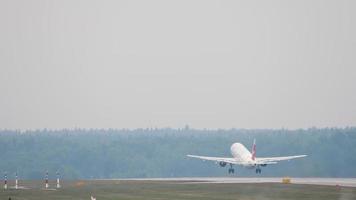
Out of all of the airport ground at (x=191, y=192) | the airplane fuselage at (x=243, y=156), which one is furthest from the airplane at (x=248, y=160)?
the airport ground at (x=191, y=192)

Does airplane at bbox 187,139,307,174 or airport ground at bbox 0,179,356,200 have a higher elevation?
airplane at bbox 187,139,307,174

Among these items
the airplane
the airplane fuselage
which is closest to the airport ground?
the airplane

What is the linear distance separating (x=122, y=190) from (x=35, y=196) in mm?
13700

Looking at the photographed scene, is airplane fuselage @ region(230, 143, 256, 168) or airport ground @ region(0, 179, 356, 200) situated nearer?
airport ground @ region(0, 179, 356, 200)

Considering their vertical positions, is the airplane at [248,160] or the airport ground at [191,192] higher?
the airplane at [248,160]

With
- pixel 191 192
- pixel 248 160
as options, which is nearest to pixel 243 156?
pixel 248 160

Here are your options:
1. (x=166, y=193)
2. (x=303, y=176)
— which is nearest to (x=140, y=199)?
(x=166, y=193)

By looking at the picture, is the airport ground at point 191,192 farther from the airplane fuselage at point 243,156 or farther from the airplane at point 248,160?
the airplane fuselage at point 243,156

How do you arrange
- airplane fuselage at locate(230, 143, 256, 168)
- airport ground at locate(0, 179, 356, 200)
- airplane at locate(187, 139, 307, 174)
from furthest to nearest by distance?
airplane fuselage at locate(230, 143, 256, 168), airplane at locate(187, 139, 307, 174), airport ground at locate(0, 179, 356, 200)

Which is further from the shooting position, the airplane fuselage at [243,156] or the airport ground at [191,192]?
the airplane fuselage at [243,156]

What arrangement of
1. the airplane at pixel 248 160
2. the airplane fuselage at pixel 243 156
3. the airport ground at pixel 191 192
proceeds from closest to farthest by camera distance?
the airport ground at pixel 191 192 → the airplane at pixel 248 160 → the airplane fuselage at pixel 243 156

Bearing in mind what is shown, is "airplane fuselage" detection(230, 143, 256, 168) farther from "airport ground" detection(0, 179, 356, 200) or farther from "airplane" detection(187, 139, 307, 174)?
"airport ground" detection(0, 179, 356, 200)

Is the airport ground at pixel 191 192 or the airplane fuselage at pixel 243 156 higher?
the airplane fuselage at pixel 243 156

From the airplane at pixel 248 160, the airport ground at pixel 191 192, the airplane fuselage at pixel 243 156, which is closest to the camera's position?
the airport ground at pixel 191 192
